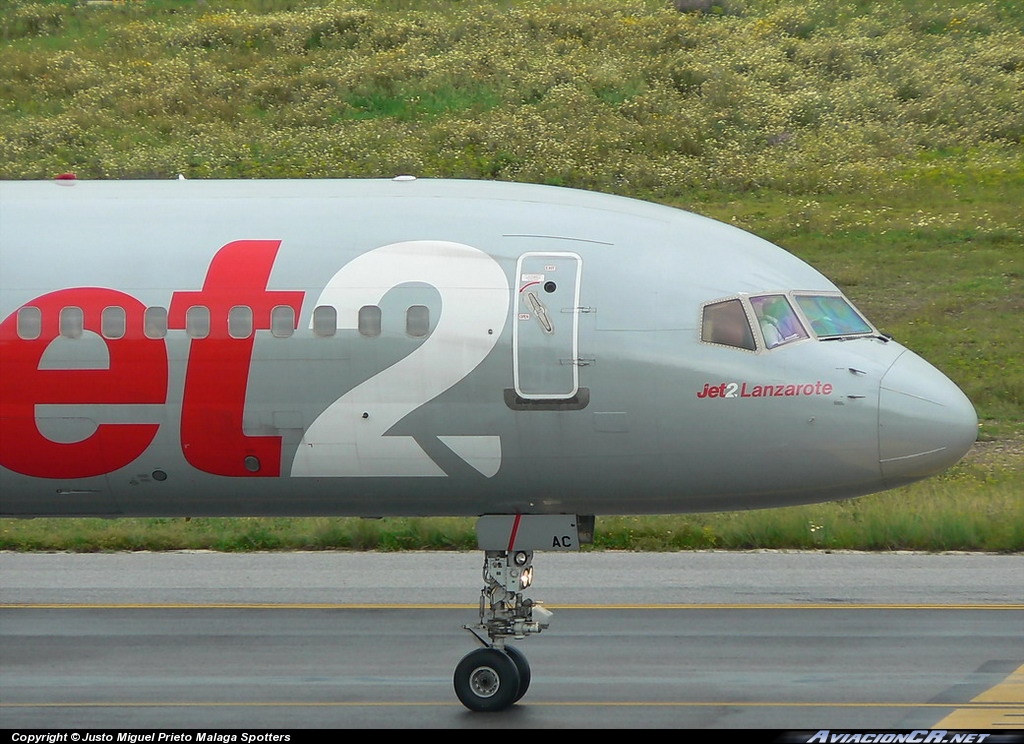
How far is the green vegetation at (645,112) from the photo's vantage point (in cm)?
3597

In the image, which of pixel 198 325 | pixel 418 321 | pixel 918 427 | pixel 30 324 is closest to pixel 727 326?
pixel 918 427

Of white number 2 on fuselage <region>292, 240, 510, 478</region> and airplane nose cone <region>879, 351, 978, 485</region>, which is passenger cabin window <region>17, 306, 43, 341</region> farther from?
airplane nose cone <region>879, 351, 978, 485</region>

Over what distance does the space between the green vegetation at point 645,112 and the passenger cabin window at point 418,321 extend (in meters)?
14.5

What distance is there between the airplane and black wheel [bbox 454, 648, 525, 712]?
0.8 inches

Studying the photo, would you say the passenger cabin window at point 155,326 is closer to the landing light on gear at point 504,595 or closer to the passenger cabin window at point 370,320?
the passenger cabin window at point 370,320

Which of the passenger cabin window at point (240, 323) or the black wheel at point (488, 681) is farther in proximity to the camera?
the black wheel at point (488, 681)

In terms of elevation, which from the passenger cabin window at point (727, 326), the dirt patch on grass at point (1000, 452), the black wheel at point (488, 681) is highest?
the passenger cabin window at point (727, 326)

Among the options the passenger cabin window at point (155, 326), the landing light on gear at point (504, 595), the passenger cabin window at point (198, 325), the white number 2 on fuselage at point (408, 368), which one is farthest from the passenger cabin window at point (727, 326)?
the passenger cabin window at point (155, 326)

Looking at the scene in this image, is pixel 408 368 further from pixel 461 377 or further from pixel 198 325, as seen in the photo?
pixel 198 325

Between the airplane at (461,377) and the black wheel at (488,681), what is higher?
the airplane at (461,377)

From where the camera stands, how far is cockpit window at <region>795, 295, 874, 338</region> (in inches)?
501

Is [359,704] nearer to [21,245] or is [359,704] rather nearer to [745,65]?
[21,245]

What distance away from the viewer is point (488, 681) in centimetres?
Result: 1307
